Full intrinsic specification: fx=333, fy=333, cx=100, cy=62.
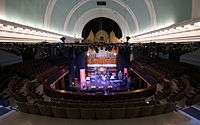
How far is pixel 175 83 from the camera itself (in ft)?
48.5

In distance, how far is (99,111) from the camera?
984 cm

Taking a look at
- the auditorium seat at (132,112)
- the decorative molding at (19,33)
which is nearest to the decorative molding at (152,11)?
the decorative molding at (19,33)

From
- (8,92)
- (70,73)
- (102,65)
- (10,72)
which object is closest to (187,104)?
(8,92)

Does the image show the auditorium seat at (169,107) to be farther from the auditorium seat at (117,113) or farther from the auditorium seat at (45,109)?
the auditorium seat at (45,109)

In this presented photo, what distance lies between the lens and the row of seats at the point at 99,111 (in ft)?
32.3

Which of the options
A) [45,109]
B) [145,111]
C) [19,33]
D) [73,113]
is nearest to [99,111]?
[73,113]

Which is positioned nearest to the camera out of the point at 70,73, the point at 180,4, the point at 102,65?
the point at 180,4

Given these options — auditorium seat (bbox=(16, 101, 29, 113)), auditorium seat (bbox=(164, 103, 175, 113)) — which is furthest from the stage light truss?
auditorium seat (bbox=(16, 101, 29, 113))

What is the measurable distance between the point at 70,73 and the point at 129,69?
19.3 ft

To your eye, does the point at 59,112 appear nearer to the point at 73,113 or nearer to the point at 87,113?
the point at 73,113

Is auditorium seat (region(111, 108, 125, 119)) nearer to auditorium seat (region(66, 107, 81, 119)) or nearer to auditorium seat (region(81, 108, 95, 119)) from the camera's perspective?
auditorium seat (region(81, 108, 95, 119))

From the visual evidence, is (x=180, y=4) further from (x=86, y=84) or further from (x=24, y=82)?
(x=86, y=84)

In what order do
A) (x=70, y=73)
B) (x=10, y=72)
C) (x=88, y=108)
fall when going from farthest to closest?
1. (x=70, y=73)
2. (x=10, y=72)
3. (x=88, y=108)

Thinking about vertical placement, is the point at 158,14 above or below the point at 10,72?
above
